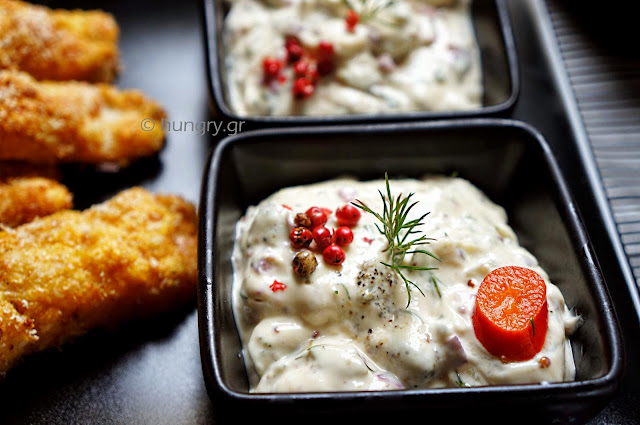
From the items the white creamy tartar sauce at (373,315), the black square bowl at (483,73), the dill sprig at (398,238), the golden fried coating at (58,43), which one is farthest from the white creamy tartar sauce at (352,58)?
the dill sprig at (398,238)

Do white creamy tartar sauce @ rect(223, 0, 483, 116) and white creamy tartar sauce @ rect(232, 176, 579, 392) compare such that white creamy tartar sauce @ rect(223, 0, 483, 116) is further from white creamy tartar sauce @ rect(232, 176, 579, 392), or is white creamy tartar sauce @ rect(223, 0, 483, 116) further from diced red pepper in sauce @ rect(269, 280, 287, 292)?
diced red pepper in sauce @ rect(269, 280, 287, 292)

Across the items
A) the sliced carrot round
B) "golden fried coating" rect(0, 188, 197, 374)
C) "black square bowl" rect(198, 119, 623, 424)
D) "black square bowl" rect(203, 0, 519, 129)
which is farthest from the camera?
"black square bowl" rect(203, 0, 519, 129)

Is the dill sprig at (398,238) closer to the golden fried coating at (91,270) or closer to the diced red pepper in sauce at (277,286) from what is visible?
the diced red pepper in sauce at (277,286)

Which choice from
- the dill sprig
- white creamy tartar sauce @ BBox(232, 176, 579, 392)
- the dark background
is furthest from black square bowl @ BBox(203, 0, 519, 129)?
the dill sprig

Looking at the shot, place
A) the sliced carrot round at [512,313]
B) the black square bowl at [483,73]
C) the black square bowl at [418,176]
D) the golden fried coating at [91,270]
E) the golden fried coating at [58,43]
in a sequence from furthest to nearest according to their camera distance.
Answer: the golden fried coating at [58,43] < the black square bowl at [483,73] < the golden fried coating at [91,270] < the sliced carrot round at [512,313] < the black square bowl at [418,176]

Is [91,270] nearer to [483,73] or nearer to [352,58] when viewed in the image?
[352,58]

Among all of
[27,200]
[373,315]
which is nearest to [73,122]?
[27,200]

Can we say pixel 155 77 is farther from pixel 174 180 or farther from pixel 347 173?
pixel 347 173

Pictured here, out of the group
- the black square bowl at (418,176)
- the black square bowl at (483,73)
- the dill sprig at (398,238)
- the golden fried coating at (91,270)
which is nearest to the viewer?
the black square bowl at (418,176)
